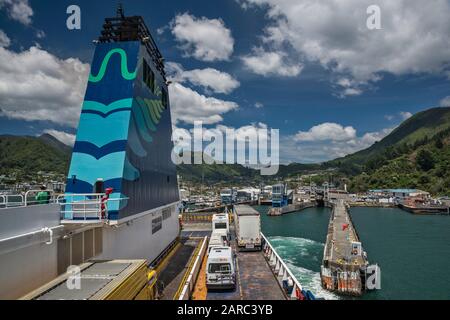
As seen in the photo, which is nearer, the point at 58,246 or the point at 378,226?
the point at 58,246

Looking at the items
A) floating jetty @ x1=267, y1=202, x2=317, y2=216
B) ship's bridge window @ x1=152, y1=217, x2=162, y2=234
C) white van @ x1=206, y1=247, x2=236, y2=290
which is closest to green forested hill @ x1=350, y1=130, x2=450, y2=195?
floating jetty @ x1=267, y1=202, x2=317, y2=216

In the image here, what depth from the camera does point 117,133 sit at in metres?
16.0

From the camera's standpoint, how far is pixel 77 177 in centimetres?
1566

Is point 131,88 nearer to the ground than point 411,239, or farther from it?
farther from it

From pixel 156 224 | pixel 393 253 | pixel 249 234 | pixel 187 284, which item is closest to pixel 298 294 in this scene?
pixel 187 284

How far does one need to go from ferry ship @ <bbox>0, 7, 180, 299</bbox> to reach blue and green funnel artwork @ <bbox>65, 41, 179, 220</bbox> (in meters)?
0.05

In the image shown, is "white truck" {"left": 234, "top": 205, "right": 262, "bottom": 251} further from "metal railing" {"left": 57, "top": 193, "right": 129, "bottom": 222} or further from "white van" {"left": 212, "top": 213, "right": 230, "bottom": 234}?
"metal railing" {"left": 57, "top": 193, "right": 129, "bottom": 222}

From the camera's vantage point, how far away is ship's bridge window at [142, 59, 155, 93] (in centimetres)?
1984

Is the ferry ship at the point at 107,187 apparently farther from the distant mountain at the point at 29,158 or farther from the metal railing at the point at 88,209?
the distant mountain at the point at 29,158

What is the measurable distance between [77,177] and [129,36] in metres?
9.26

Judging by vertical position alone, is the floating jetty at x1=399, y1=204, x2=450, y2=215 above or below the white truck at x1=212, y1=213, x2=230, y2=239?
below

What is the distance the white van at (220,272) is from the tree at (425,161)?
19803 centimetres
